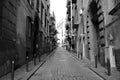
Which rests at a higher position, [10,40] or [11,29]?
[11,29]

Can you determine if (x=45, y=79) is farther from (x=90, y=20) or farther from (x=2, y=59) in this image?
(x=90, y=20)

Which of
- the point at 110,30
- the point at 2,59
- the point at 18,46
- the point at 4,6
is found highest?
the point at 4,6

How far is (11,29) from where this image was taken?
1112 centimetres

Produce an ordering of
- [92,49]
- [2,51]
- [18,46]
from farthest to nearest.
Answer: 1. [92,49]
2. [18,46]
3. [2,51]

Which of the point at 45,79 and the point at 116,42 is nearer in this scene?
the point at 45,79

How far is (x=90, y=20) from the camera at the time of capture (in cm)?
1945

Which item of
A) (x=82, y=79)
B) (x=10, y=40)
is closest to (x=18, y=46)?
(x=10, y=40)

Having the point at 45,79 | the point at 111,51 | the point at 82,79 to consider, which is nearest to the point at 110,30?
the point at 111,51

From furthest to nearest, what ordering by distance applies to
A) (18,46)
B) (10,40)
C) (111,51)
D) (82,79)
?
(18,46) → (111,51) → (10,40) → (82,79)

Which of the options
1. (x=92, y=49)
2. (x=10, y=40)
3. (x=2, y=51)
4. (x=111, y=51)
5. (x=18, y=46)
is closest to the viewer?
(x=2, y=51)

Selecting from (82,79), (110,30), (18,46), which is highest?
(110,30)

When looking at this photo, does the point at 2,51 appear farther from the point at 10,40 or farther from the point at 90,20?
the point at 90,20

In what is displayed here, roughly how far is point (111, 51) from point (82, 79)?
4.56m

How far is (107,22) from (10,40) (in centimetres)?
809
